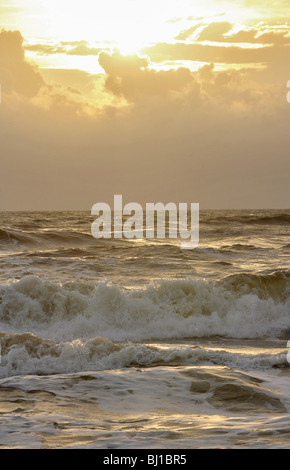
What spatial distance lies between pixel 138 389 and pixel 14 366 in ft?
7.37

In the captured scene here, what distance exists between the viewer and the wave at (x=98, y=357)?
9039 mm

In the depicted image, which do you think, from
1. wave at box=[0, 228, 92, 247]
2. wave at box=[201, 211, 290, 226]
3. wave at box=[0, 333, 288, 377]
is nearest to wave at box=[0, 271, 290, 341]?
wave at box=[0, 333, 288, 377]

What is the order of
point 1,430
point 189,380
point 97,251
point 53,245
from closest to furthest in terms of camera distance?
1. point 1,430
2. point 189,380
3. point 97,251
4. point 53,245

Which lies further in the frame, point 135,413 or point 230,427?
point 135,413

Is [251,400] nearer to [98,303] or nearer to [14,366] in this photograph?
[14,366]

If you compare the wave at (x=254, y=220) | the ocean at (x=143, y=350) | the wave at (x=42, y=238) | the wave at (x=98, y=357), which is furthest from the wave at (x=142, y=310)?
the wave at (x=254, y=220)

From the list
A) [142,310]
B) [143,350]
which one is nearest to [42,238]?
[142,310]

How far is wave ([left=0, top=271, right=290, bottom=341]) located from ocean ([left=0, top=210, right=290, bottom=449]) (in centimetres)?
3

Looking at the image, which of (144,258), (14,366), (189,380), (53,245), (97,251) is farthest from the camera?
(53,245)

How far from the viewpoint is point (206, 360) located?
9336mm

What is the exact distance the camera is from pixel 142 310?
14070 mm

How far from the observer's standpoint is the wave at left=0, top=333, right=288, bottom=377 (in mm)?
9039

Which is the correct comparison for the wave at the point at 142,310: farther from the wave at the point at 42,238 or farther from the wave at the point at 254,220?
the wave at the point at 254,220

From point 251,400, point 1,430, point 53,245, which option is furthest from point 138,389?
point 53,245
